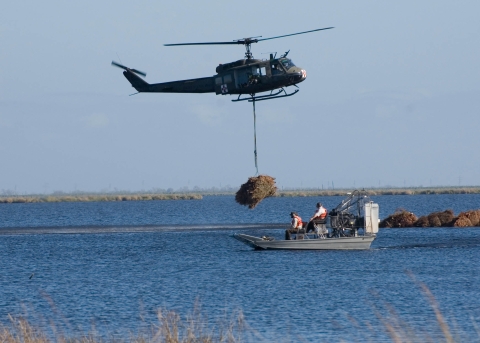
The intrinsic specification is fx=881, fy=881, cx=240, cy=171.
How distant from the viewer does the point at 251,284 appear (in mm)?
29844

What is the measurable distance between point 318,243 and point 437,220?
1013 inches

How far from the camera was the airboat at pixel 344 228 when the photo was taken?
1460 inches

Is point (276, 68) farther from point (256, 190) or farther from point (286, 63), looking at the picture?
point (256, 190)

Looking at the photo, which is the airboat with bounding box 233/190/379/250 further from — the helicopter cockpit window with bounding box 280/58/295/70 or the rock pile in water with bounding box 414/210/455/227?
the rock pile in water with bounding box 414/210/455/227

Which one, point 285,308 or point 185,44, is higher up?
point 185,44

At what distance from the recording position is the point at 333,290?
28.1 metres

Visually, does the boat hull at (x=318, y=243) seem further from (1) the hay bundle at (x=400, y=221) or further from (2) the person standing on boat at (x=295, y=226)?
(1) the hay bundle at (x=400, y=221)

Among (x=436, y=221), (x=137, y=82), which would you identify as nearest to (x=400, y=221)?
(x=436, y=221)

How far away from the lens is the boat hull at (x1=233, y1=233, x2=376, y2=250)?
37.3 m

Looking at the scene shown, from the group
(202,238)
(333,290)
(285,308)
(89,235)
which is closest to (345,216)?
(333,290)

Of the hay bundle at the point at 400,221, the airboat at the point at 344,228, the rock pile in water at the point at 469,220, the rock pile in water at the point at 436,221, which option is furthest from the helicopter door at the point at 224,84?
the rock pile in water at the point at 469,220

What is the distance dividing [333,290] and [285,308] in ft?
14.4

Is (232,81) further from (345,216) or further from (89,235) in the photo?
(89,235)

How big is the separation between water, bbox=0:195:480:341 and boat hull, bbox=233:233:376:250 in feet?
1.75
